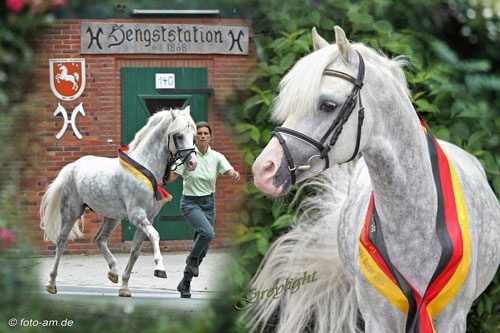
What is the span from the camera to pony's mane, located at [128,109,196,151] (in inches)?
120

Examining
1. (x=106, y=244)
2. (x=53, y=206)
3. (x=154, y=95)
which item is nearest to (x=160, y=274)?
(x=106, y=244)

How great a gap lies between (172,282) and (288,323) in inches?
29.9

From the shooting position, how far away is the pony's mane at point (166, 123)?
10.0ft

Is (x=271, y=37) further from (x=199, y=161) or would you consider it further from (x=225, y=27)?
(x=199, y=161)

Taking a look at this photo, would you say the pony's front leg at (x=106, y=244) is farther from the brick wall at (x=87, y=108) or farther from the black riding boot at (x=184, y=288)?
the black riding boot at (x=184, y=288)

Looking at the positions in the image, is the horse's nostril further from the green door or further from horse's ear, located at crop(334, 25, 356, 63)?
the green door

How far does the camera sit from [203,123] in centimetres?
309

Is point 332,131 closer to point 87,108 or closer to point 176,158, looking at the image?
point 176,158

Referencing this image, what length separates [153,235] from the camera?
10.2ft

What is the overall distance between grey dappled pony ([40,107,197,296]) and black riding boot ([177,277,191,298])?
8 cm

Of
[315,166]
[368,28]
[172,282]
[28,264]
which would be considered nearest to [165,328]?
[172,282]

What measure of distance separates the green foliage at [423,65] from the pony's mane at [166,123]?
1.57 feet

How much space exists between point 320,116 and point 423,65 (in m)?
1.48

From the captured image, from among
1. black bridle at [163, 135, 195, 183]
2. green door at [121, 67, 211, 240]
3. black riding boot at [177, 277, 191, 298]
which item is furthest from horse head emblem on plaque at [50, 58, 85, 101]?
black riding boot at [177, 277, 191, 298]
